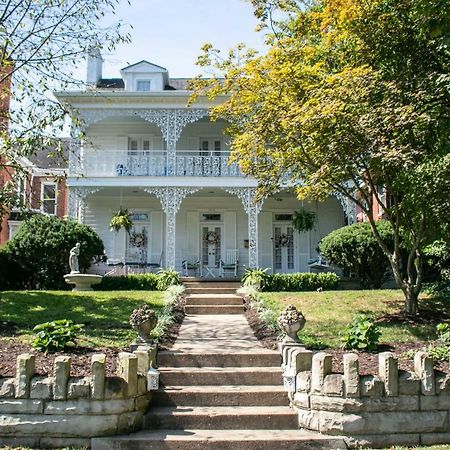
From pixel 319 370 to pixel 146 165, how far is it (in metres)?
14.9

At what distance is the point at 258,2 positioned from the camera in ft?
42.4

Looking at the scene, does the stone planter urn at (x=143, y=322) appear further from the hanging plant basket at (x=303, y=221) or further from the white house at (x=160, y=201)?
the white house at (x=160, y=201)

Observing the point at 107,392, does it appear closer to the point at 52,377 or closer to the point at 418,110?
the point at 52,377

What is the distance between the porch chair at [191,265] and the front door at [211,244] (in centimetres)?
39

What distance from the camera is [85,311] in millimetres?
11648

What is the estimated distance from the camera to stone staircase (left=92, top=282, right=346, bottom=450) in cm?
609

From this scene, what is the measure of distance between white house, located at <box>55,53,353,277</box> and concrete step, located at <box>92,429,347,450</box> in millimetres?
14061

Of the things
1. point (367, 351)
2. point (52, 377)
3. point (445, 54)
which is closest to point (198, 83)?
point (445, 54)

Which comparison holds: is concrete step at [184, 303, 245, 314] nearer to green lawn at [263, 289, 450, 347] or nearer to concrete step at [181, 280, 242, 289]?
green lawn at [263, 289, 450, 347]

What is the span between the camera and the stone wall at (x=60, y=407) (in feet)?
20.1

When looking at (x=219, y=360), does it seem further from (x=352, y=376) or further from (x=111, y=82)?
(x=111, y=82)

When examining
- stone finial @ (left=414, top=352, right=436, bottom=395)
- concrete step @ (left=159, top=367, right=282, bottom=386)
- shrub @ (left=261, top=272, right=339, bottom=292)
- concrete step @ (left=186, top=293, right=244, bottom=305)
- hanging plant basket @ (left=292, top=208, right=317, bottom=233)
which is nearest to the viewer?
stone finial @ (left=414, top=352, right=436, bottom=395)

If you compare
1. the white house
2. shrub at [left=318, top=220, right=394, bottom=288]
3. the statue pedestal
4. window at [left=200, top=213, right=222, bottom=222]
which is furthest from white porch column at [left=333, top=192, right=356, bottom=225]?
the statue pedestal

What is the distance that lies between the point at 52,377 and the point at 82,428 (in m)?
0.71
